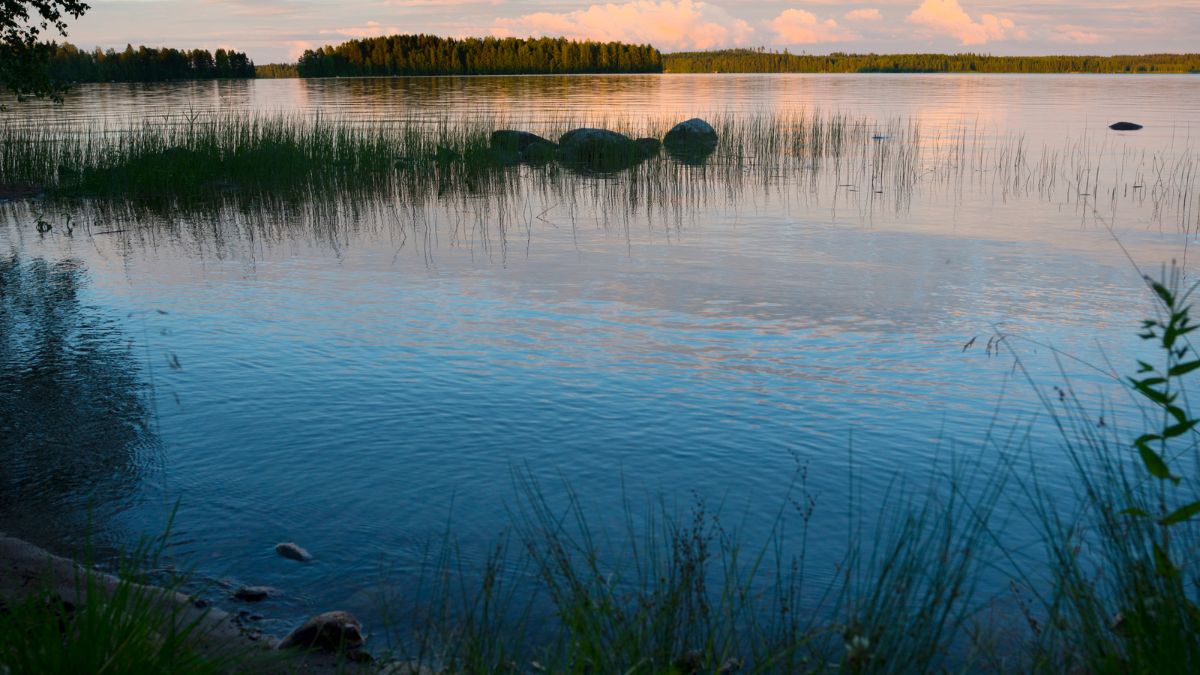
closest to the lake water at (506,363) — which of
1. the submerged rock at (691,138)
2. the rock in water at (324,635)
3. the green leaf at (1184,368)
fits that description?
the rock in water at (324,635)

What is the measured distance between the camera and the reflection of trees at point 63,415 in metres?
5.09

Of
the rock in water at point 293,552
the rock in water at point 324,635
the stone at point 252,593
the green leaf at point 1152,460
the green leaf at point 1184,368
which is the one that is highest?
the green leaf at point 1184,368

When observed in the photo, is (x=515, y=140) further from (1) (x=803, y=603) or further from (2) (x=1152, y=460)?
(2) (x=1152, y=460)

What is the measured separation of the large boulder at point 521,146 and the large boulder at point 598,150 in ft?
1.13

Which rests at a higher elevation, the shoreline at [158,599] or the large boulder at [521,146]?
the large boulder at [521,146]

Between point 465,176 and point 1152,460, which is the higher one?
point 465,176

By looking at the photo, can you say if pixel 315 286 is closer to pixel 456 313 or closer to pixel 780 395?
pixel 456 313

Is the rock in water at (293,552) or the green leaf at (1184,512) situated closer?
the green leaf at (1184,512)

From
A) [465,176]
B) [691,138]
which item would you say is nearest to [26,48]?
[465,176]

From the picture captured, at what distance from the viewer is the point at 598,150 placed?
73.9 ft

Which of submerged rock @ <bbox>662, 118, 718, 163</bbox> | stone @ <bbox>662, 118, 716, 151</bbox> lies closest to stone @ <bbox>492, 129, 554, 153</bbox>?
submerged rock @ <bbox>662, 118, 718, 163</bbox>

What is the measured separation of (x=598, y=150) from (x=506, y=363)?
1574 cm

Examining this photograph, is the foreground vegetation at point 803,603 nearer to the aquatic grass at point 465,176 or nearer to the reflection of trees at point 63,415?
the reflection of trees at point 63,415

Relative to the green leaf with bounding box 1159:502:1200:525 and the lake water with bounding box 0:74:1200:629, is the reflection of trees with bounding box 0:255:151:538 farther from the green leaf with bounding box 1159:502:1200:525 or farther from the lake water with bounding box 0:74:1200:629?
the green leaf with bounding box 1159:502:1200:525
